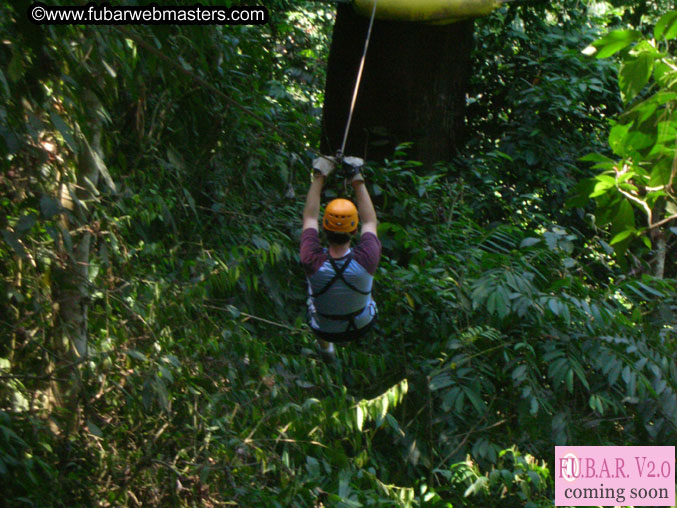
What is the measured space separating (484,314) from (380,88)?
2271 millimetres

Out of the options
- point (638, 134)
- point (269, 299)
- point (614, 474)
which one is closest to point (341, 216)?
point (638, 134)

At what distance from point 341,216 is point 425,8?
2329 mm

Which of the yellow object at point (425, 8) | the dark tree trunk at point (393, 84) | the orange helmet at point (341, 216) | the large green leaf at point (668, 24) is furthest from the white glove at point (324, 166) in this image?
the dark tree trunk at point (393, 84)

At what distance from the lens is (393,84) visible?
6285 millimetres

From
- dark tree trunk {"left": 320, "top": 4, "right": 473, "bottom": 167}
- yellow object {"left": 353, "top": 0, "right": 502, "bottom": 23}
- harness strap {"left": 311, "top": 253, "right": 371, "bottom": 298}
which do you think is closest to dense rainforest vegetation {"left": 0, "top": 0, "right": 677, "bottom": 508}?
dark tree trunk {"left": 320, "top": 4, "right": 473, "bottom": 167}

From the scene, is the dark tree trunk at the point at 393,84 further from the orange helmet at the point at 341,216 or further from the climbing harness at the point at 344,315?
the orange helmet at the point at 341,216

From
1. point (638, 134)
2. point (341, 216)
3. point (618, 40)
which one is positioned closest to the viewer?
point (618, 40)

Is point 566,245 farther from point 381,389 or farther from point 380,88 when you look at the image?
point 380,88

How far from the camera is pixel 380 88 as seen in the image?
6.32 m

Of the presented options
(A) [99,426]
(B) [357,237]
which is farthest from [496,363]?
(A) [99,426]

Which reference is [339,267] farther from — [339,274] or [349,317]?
[349,317]

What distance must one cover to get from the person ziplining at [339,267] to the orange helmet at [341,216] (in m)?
0.01

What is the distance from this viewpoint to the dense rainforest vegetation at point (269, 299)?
348 centimetres

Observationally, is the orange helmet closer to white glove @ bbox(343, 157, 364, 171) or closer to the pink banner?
white glove @ bbox(343, 157, 364, 171)
